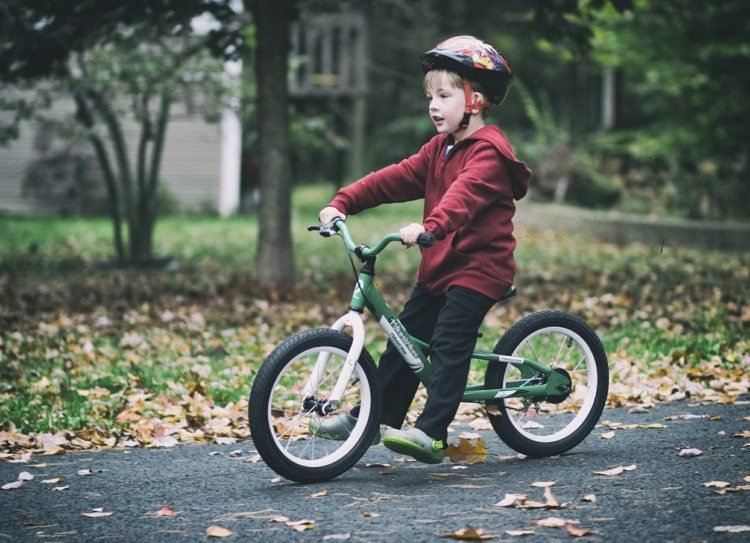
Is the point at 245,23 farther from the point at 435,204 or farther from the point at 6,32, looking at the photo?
the point at 435,204

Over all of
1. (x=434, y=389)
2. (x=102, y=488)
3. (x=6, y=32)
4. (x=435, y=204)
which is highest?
(x=6, y=32)

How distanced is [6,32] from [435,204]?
7.30 meters

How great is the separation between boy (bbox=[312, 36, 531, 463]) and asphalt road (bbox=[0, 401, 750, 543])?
0.93ft

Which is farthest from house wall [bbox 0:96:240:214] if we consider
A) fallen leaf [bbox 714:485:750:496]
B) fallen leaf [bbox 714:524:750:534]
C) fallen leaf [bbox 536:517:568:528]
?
fallen leaf [bbox 714:524:750:534]

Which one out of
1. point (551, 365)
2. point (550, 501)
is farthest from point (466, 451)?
point (550, 501)

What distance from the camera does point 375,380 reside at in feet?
15.5

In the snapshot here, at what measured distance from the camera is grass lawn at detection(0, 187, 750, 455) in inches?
248

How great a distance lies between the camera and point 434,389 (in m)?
4.68

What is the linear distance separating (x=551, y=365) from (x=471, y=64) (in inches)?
58.6

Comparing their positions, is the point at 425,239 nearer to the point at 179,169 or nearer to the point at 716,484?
the point at 716,484

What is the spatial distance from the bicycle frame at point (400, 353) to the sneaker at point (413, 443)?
0.27 meters

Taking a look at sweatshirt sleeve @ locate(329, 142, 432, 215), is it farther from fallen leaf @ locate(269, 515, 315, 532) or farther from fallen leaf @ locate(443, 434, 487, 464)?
fallen leaf @ locate(269, 515, 315, 532)

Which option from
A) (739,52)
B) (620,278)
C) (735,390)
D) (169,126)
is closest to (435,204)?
(735,390)

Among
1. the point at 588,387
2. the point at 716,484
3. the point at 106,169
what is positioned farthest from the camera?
the point at 106,169
